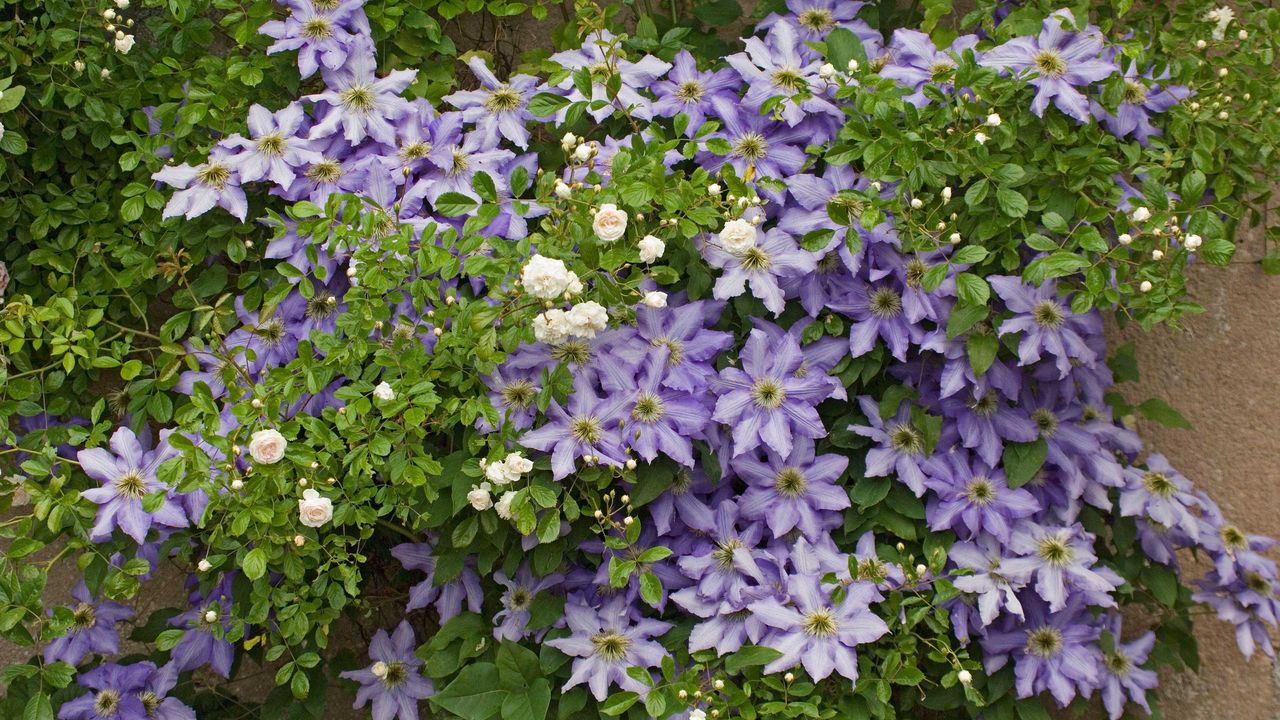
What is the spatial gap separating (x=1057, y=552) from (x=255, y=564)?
3.88 feet

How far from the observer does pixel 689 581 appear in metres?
1.78

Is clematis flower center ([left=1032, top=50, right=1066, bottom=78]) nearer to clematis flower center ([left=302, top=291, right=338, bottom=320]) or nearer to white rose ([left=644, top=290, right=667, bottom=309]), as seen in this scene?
white rose ([left=644, top=290, right=667, bottom=309])

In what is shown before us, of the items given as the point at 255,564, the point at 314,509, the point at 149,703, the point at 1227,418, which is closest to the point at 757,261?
the point at 314,509

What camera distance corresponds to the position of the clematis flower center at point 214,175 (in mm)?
1807

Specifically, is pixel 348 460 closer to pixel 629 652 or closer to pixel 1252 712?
pixel 629 652

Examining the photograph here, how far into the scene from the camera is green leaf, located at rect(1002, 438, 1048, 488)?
1793mm

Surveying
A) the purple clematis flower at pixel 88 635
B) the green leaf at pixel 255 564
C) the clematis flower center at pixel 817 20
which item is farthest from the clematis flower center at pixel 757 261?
the purple clematis flower at pixel 88 635

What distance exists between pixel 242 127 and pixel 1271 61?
5.34 feet

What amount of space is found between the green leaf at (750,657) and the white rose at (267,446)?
0.68 m

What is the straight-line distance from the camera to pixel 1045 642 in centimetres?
183

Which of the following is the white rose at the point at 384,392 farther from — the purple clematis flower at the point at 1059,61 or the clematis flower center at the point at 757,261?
the purple clematis flower at the point at 1059,61

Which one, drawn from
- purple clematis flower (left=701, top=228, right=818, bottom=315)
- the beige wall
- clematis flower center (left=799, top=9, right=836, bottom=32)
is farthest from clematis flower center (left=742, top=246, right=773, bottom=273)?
the beige wall

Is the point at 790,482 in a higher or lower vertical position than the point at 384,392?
lower

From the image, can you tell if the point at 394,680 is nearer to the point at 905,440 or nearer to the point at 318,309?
the point at 318,309
